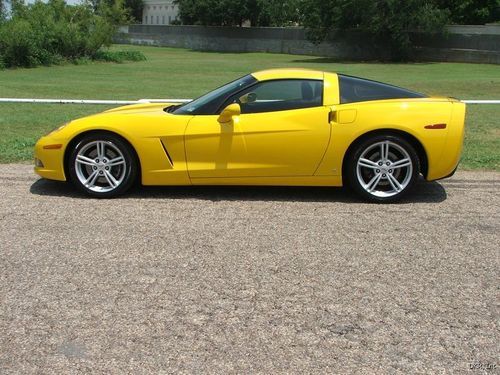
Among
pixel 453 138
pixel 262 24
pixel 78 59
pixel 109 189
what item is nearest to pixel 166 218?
pixel 109 189

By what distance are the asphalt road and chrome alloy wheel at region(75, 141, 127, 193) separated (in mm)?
217

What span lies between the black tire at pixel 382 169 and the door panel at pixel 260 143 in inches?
14.4

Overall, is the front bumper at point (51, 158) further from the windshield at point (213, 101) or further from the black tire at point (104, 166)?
the windshield at point (213, 101)

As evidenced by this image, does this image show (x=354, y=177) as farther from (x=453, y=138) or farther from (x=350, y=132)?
(x=453, y=138)

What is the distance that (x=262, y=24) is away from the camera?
6600 centimetres

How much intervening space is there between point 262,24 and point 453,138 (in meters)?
62.4

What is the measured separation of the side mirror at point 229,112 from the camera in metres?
5.99

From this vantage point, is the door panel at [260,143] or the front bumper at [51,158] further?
the front bumper at [51,158]

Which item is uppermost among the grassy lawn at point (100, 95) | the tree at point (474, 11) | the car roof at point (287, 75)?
the tree at point (474, 11)

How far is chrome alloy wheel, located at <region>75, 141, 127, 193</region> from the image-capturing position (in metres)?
6.19

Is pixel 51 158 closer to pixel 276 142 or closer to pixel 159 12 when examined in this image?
pixel 276 142

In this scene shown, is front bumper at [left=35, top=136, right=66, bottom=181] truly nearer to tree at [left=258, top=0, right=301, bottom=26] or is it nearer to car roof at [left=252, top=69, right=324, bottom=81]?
car roof at [left=252, top=69, right=324, bottom=81]

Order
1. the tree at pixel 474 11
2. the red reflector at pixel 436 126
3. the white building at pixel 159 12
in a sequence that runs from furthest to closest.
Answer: the white building at pixel 159 12, the tree at pixel 474 11, the red reflector at pixel 436 126

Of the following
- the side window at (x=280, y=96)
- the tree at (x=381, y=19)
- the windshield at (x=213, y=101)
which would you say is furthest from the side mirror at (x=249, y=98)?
the tree at (x=381, y=19)
